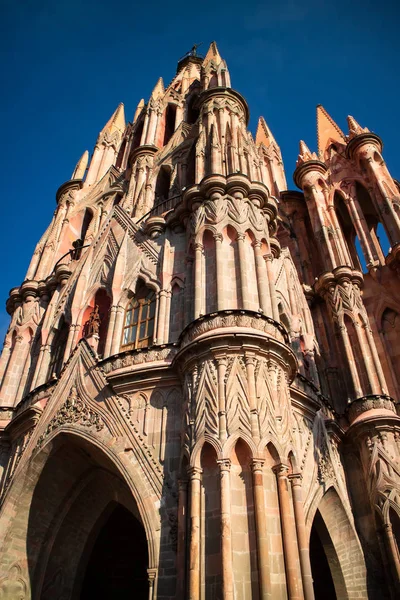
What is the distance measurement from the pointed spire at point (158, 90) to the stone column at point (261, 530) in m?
29.6

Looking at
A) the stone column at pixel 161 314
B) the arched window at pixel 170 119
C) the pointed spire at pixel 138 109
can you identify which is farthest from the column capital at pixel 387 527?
the pointed spire at pixel 138 109

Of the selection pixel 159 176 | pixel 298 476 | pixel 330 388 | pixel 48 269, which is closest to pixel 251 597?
pixel 298 476

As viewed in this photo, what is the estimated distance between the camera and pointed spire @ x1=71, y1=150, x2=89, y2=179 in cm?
3334

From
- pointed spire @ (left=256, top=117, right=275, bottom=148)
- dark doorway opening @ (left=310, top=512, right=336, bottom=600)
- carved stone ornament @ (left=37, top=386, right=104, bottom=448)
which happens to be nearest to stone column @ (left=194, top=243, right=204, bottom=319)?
carved stone ornament @ (left=37, top=386, right=104, bottom=448)

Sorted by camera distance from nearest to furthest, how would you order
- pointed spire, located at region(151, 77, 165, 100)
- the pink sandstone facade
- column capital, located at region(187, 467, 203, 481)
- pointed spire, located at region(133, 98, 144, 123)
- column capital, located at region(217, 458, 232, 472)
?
column capital, located at region(217, 458, 232, 472), the pink sandstone facade, column capital, located at region(187, 467, 203, 481), pointed spire, located at region(151, 77, 165, 100), pointed spire, located at region(133, 98, 144, 123)

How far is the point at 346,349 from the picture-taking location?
66.5ft

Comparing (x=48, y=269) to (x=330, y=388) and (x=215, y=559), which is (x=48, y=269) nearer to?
(x=330, y=388)

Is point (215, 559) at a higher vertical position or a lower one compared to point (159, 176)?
lower

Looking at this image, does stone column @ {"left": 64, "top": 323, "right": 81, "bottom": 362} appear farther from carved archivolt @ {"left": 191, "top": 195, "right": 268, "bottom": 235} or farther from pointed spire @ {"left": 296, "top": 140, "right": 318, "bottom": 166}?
pointed spire @ {"left": 296, "top": 140, "right": 318, "bottom": 166}

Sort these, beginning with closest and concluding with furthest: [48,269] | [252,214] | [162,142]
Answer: [252,214] < [48,269] < [162,142]

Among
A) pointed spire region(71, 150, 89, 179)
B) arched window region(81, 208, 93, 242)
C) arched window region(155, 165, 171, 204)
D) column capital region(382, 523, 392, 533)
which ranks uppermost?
pointed spire region(71, 150, 89, 179)

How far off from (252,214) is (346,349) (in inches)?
262

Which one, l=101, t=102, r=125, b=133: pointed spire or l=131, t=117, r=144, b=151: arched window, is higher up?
l=101, t=102, r=125, b=133: pointed spire

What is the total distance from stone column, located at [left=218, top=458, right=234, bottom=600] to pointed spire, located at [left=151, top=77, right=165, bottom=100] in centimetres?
2952
